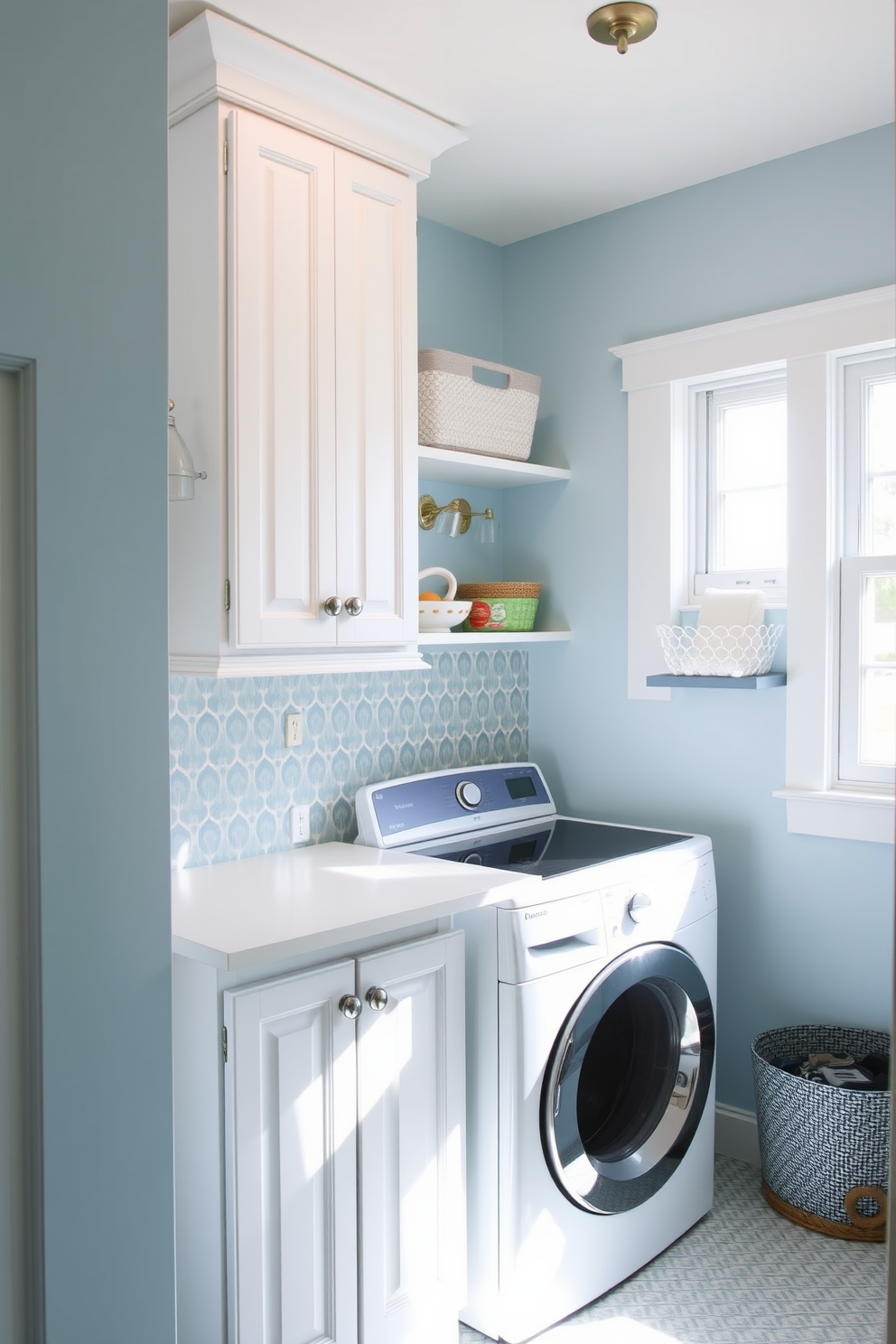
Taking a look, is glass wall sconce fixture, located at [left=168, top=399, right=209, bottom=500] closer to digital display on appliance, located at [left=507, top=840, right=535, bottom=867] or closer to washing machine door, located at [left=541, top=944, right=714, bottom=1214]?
digital display on appliance, located at [left=507, top=840, right=535, bottom=867]

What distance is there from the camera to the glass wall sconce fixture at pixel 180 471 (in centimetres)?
195

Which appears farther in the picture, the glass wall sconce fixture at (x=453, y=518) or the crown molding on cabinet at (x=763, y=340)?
the glass wall sconce fixture at (x=453, y=518)

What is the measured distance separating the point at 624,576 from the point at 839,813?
0.86m

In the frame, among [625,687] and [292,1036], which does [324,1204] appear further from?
[625,687]

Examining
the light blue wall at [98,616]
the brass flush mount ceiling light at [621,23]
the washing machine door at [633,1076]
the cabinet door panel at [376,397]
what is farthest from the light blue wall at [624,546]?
the light blue wall at [98,616]

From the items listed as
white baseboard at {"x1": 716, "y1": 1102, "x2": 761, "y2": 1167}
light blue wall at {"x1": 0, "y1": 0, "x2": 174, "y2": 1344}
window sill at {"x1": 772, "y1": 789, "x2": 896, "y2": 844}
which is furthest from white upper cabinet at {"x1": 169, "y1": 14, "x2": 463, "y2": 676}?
white baseboard at {"x1": 716, "y1": 1102, "x2": 761, "y2": 1167}

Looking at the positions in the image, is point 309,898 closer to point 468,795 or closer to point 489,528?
point 468,795

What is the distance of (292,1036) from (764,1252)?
1348mm

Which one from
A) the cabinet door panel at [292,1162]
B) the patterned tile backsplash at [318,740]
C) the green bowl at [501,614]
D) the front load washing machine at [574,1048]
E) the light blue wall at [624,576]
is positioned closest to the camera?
the cabinet door panel at [292,1162]

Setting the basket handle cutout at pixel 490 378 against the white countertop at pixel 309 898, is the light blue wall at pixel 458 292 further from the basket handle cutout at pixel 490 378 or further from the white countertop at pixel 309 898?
the white countertop at pixel 309 898

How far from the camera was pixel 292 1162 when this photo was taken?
1.77 metres

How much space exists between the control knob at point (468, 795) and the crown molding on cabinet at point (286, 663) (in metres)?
0.47

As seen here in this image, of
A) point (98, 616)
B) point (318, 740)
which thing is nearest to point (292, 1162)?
point (318, 740)

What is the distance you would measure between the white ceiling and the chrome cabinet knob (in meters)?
1.79
